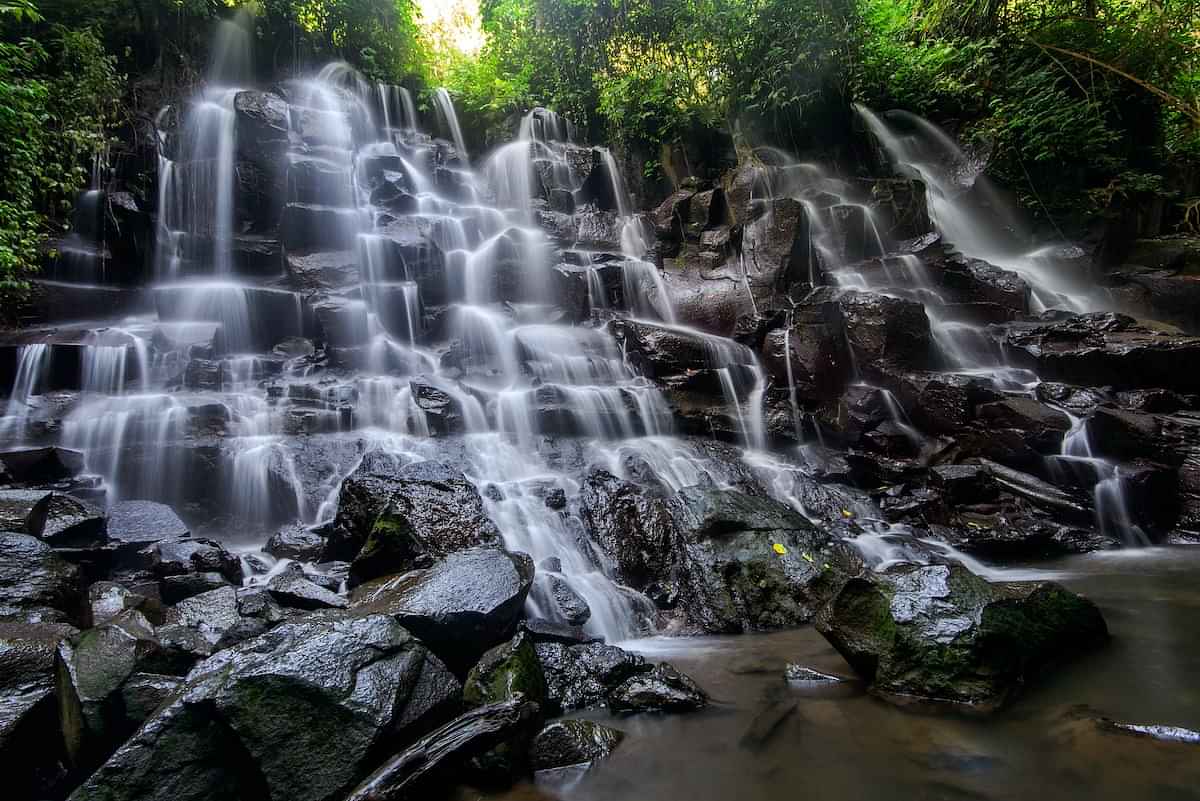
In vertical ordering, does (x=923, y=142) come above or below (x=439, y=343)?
above

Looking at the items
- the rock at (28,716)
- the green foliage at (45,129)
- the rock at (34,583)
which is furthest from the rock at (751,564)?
the green foliage at (45,129)

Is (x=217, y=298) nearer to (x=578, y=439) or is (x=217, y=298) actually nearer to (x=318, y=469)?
(x=318, y=469)

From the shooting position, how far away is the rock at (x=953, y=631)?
330 centimetres

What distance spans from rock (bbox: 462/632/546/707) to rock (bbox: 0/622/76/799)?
1.96m

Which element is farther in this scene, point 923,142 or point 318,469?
point 923,142

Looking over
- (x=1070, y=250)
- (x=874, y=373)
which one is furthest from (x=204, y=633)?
(x=1070, y=250)

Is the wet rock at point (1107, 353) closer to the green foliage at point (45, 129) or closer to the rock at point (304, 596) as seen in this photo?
the rock at point (304, 596)

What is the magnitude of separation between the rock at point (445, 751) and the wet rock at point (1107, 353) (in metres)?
10.3

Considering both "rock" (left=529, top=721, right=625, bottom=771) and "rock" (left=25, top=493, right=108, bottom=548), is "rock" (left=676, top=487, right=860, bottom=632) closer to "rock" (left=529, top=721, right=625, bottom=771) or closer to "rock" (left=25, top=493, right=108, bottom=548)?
"rock" (left=529, top=721, right=625, bottom=771)

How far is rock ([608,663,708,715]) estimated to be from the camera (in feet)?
11.6

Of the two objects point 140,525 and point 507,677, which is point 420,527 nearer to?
point 507,677

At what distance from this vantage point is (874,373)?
962cm

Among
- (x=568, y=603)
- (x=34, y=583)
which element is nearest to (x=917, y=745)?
(x=568, y=603)

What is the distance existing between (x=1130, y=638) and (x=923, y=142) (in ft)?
51.1
